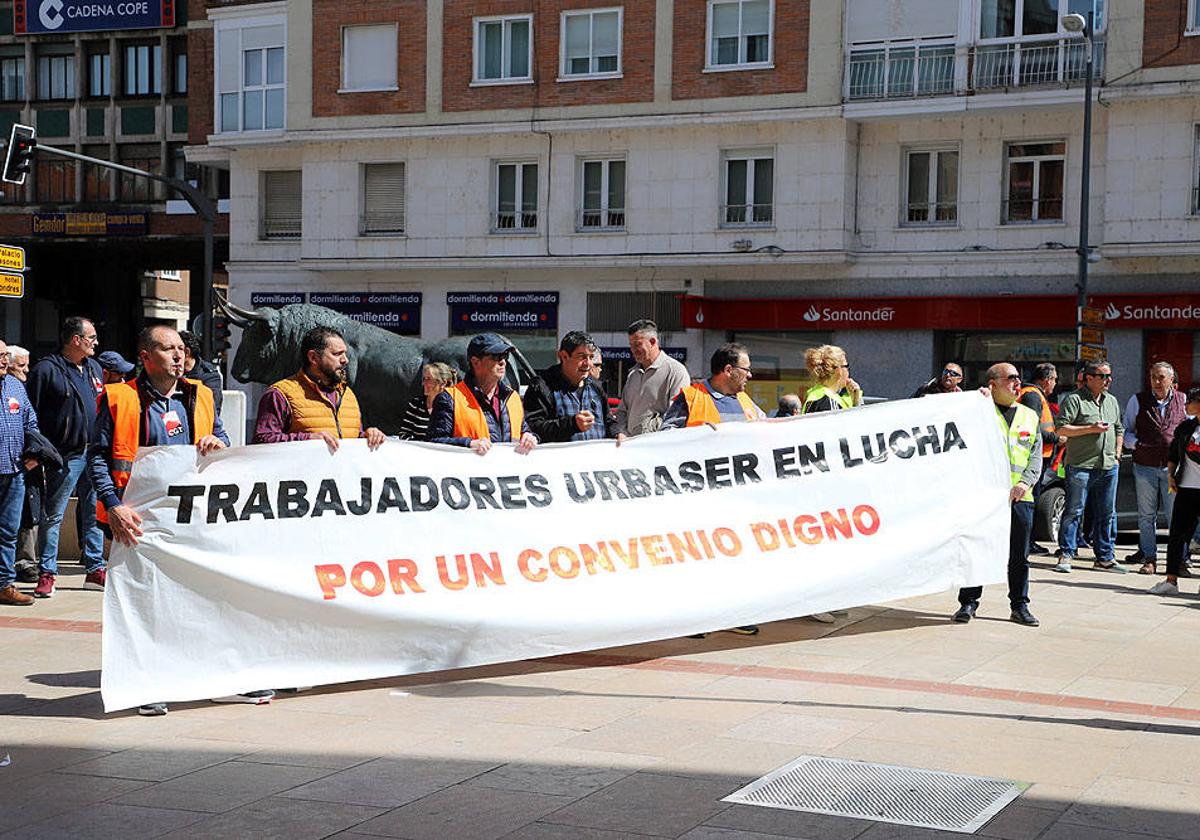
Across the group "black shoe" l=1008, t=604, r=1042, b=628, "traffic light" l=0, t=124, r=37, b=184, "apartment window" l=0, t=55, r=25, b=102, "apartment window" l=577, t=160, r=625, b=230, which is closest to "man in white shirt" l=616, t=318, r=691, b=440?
"black shoe" l=1008, t=604, r=1042, b=628

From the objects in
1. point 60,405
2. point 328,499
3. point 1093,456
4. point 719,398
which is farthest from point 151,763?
point 1093,456

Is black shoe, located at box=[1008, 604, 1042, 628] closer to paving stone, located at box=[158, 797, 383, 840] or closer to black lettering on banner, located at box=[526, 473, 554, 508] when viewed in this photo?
black lettering on banner, located at box=[526, 473, 554, 508]

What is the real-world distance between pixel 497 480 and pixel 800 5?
24957mm

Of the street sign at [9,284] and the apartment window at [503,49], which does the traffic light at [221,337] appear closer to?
the apartment window at [503,49]

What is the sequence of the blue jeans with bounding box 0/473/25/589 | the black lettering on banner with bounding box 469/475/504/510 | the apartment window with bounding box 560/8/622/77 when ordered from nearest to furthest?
the black lettering on banner with bounding box 469/475/504/510, the blue jeans with bounding box 0/473/25/589, the apartment window with bounding box 560/8/622/77

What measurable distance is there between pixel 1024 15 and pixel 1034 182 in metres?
3.17

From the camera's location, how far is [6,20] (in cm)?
4350

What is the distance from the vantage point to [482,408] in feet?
29.5

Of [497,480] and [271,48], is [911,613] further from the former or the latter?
[271,48]

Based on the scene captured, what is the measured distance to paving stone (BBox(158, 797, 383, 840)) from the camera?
5492mm

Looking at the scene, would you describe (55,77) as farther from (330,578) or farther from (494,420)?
(330,578)

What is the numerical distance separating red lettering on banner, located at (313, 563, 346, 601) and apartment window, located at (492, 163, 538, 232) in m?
26.6

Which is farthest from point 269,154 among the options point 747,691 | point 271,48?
point 747,691

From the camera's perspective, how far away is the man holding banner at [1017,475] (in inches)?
422
